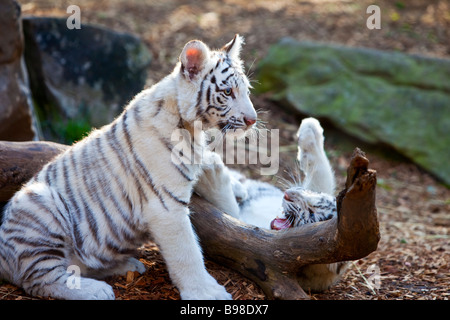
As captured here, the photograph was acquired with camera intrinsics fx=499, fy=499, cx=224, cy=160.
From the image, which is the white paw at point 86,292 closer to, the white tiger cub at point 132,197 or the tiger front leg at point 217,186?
the white tiger cub at point 132,197

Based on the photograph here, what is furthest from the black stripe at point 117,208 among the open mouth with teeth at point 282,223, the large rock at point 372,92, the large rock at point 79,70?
the large rock at point 372,92

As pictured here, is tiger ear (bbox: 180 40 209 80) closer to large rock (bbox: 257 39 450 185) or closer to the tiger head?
the tiger head

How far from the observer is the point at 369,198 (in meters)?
2.12

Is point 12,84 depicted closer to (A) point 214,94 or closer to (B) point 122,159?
(B) point 122,159

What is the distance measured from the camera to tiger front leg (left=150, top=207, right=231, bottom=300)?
2.53m

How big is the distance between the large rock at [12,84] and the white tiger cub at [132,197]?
188cm

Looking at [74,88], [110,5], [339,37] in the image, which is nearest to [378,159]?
[339,37]

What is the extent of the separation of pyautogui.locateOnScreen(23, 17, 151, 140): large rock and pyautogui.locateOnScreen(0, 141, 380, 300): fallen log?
2.10m

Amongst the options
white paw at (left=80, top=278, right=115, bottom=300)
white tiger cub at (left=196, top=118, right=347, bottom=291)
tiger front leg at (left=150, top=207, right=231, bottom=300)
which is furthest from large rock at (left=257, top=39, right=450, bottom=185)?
white paw at (left=80, top=278, right=115, bottom=300)

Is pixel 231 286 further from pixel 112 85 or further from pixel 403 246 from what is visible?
pixel 112 85

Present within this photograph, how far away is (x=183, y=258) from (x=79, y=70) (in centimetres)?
359

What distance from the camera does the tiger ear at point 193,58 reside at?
248 centimetres

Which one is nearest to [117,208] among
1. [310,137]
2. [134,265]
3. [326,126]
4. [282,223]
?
[134,265]
